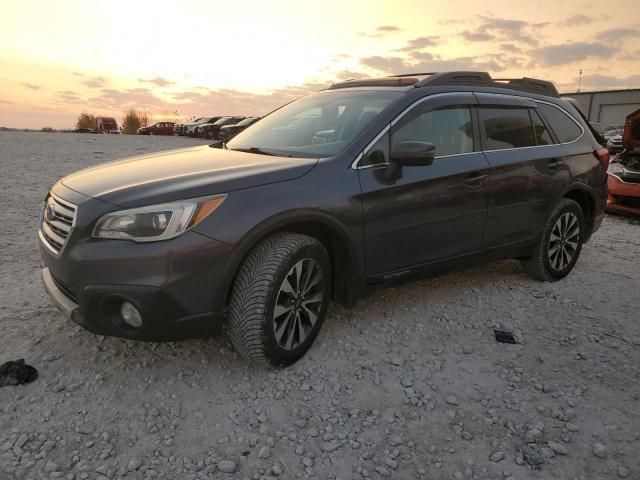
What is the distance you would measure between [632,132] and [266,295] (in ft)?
27.9

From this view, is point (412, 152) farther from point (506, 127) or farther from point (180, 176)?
point (506, 127)

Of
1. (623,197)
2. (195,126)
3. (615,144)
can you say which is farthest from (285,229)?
(195,126)

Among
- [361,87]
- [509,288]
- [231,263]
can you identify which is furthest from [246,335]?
[509,288]

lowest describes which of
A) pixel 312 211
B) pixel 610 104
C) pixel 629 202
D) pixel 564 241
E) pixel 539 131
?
pixel 629 202

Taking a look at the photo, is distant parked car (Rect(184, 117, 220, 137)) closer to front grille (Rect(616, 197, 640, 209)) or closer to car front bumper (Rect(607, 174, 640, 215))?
car front bumper (Rect(607, 174, 640, 215))

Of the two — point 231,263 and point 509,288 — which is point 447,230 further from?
point 231,263

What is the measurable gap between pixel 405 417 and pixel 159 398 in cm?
135

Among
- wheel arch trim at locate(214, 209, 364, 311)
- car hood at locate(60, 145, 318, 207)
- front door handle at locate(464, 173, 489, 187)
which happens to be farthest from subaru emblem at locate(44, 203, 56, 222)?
front door handle at locate(464, 173, 489, 187)

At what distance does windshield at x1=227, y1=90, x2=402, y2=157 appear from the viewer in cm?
357

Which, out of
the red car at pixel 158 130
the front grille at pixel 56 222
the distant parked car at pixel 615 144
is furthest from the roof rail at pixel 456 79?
the red car at pixel 158 130

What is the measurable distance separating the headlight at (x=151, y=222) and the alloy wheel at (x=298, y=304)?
0.67 m

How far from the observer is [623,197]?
830 cm

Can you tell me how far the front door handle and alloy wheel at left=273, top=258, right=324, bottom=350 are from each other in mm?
1440

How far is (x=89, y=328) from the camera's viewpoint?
9.31 feet
